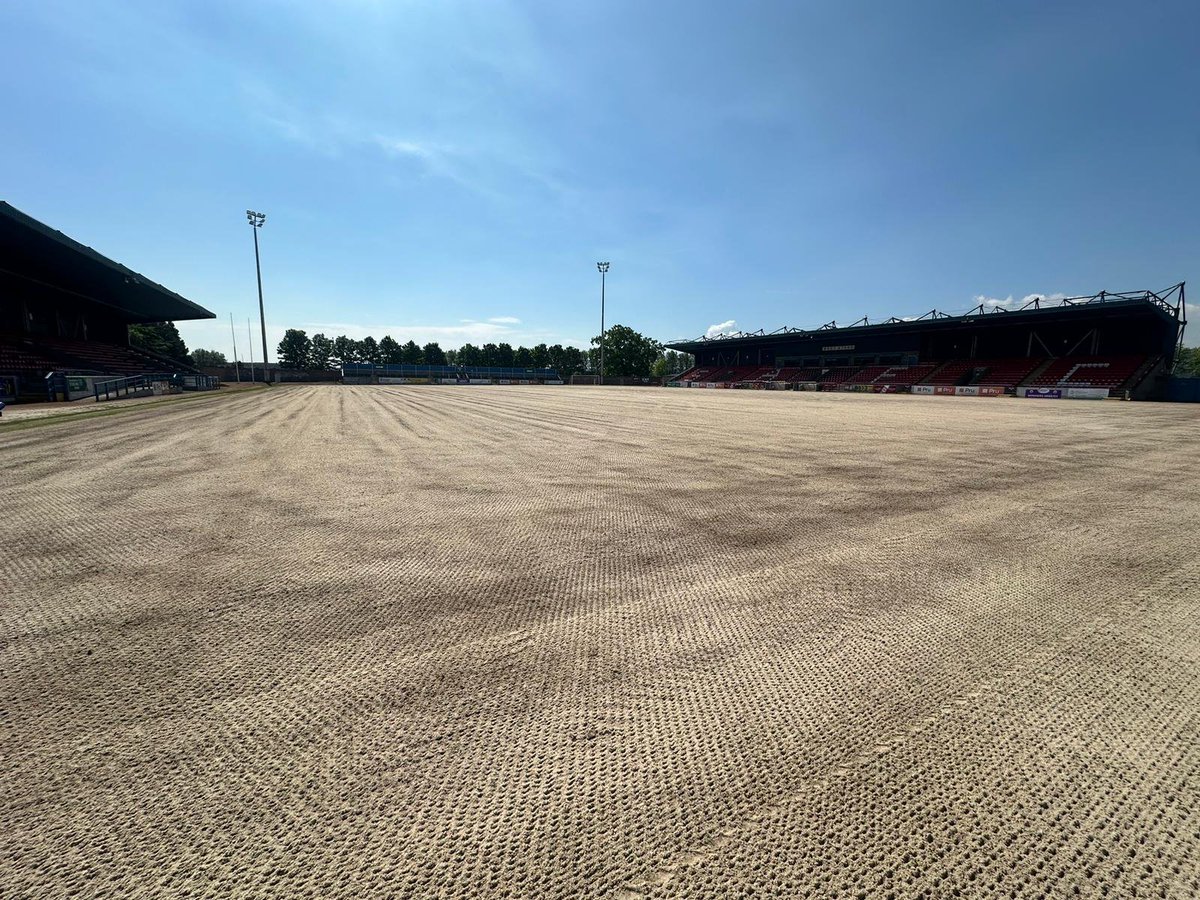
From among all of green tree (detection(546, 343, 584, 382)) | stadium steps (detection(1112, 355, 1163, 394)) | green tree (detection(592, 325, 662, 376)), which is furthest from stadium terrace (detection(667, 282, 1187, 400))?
green tree (detection(546, 343, 584, 382))

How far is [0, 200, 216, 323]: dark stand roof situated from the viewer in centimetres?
2244

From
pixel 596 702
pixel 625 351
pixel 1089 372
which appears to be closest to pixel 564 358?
pixel 625 351

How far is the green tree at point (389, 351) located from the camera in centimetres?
12100

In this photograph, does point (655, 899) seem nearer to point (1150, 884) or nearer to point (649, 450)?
point (1150, 884)

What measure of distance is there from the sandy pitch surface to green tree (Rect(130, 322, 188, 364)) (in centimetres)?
9710

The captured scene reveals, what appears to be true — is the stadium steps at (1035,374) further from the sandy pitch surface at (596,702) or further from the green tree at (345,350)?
the green tree at (345,350)

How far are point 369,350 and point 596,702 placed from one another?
136400 mm

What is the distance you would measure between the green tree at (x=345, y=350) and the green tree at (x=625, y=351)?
215ft

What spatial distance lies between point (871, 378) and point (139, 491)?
5743 centimetres

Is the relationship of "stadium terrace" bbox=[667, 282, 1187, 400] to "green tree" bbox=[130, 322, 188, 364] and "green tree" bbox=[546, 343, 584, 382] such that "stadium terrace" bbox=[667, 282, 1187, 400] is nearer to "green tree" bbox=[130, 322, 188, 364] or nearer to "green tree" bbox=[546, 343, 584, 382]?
"green tree" bbox=[546, 343, 584, 382]

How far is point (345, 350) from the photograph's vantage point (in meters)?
125

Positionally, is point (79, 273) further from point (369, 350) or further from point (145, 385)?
point (369, 350)

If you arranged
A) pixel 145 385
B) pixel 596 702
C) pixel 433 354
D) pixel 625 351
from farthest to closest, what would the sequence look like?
pixel 433 354 → pixel 625 351 → pixel 145 385 → pixel 596 702

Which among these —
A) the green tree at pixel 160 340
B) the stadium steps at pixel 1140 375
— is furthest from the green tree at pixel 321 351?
the stadium steps at pixel 1140 375
